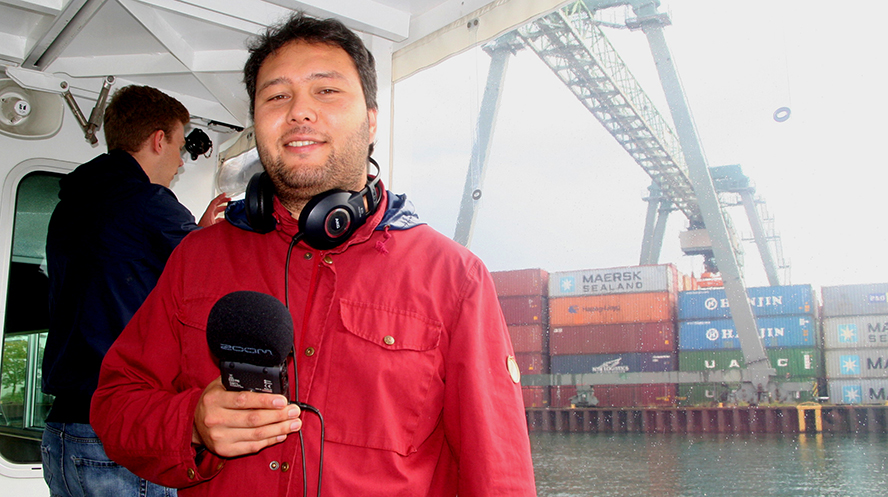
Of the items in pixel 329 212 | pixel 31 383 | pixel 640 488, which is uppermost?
pixel 329 212

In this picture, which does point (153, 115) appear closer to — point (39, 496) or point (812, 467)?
point (39, 496)

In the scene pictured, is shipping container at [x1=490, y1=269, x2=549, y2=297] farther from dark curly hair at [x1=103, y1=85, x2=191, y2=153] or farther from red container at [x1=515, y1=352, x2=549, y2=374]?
dark curly hair at [x1=103, y1=85, x2=191, y2=153]

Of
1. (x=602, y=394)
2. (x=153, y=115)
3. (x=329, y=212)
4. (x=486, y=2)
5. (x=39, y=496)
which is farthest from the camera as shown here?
(x=602, y=394)

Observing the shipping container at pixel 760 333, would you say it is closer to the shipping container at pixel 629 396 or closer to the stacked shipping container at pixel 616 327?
the stacked shipping container at pixel 616 327

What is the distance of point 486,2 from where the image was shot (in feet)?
8.64

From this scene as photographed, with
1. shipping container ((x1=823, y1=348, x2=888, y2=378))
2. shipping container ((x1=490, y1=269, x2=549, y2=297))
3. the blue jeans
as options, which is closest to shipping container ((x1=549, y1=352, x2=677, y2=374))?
shipping container ((x1=490, y1=269, x2=549, y2=297))

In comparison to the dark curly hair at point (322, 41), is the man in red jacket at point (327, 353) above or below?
below

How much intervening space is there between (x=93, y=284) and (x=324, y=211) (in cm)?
105

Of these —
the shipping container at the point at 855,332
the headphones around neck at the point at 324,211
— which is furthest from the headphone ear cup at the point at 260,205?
the shipping container at the point at 855,332

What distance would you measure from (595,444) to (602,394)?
113 centimetres

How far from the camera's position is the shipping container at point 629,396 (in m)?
5.34

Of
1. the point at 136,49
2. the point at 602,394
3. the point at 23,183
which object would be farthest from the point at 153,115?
the point at 602,394

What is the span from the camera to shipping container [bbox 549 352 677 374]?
17.4 feet

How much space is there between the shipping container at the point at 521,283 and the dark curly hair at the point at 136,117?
4.15 metres
